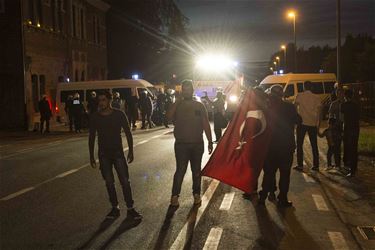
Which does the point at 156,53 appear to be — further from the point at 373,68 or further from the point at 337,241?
the point at 337,241

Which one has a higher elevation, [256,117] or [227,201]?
[256,117]

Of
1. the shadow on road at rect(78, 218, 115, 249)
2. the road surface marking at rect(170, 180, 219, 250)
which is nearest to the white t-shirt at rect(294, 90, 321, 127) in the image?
the road surface marking at rect(170, 180, 219, 250)

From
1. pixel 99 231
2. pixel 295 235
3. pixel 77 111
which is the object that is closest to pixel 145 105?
pixel 77 111

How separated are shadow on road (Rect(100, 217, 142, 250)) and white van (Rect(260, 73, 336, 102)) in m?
22.6

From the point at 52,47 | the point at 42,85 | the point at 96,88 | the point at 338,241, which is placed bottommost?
the point at 338,241

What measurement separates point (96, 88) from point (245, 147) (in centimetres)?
2286

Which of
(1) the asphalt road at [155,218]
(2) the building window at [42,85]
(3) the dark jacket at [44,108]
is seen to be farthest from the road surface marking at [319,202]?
(2) the building window at [42,85]

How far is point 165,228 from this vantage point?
298 inches

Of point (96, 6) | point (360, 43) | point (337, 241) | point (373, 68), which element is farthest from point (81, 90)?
point (360, 43)

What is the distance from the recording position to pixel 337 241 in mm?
7027

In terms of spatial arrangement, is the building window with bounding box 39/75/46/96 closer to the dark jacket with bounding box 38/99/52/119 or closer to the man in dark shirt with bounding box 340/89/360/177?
the dark jacket with bounding box 38/99/52/119

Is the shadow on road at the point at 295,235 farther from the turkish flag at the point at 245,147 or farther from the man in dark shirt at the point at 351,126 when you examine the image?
the man in dark shirt at the point at 351,126

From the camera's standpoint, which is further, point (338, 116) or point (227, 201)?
point (338, 116)

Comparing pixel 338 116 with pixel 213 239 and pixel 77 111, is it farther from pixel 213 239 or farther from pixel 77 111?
pixel 77 111
